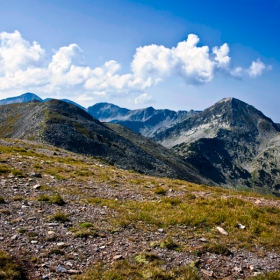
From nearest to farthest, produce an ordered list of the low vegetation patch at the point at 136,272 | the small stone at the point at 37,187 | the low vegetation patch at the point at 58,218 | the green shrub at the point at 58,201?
the low vegetation patch at the point at 136,272, the low vegetation patch at the point at 58,218, the green shrub at the point at 58,201, the small stone at the point at 37,187

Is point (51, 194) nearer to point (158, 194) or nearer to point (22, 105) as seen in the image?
point (158, 194)

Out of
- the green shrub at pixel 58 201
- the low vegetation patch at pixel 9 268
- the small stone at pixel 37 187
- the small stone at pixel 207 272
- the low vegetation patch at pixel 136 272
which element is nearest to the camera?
the low vegetation patch at pixel 9 268

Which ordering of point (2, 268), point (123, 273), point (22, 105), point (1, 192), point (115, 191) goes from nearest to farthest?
point (2, 268) → point (123, 273) → point (1, 192) → point (115, 191) → point (22, 105)

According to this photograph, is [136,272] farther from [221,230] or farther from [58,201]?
[58,201]

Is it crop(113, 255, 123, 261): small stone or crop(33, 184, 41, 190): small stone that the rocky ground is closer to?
crop(113, 255, 123, 261): small stone

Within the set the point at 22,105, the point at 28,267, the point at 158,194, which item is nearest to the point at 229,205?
the point at 158,194

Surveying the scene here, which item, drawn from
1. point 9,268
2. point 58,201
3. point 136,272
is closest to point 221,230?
point 136,272

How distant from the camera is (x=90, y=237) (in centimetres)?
1128

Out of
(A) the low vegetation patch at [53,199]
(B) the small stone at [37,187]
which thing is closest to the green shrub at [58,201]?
(A) the low vegetation patch at [53,199]

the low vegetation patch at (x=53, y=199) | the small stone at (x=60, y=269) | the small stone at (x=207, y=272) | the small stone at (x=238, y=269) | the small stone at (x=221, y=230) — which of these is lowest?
the small stone at (x=60, y=269)

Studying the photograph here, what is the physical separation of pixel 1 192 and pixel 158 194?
11089 mm

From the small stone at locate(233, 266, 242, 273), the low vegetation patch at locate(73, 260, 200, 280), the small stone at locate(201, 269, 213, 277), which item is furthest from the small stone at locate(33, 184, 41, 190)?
the small stone at locate(233, 266, 242, 273)

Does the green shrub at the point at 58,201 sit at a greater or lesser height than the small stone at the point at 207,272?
greater

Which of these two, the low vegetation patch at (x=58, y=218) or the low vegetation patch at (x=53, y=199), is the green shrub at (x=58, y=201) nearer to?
the low vegetation patch at (x=53, y=199)
